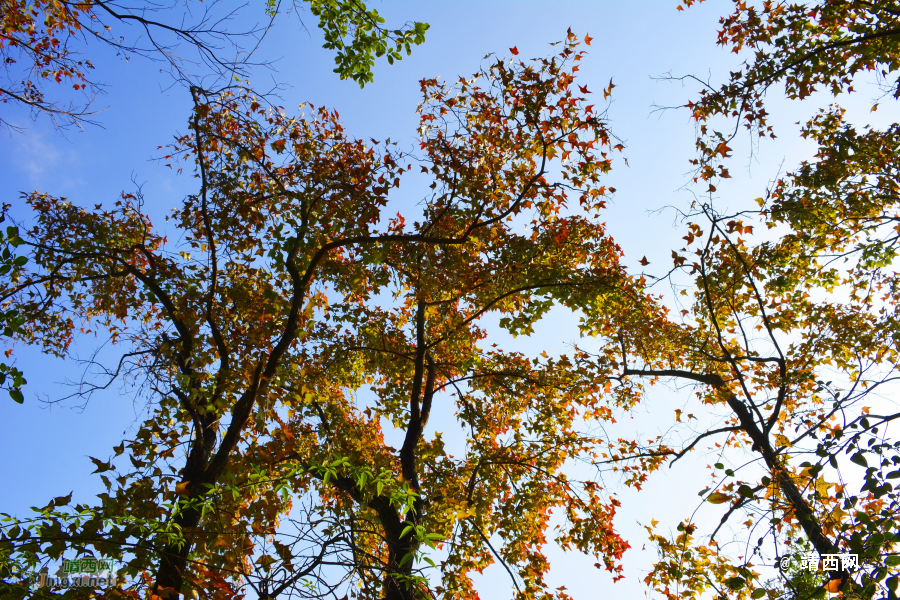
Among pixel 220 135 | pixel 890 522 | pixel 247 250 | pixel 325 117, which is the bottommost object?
pixel 890 522

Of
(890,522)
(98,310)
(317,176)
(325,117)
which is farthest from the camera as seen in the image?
(98,310)

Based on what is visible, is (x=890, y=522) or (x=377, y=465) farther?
(x=377, y=465)

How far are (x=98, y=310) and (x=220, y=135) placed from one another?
4001 millimetres

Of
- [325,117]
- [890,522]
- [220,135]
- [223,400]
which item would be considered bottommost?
[890,522]

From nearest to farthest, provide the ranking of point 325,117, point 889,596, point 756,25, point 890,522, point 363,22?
point 889,596
point 890,522
point 363,22
point 756,25
point 325,117

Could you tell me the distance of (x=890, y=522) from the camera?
8.80ft

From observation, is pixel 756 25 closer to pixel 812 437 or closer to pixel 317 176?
pixel 812 437

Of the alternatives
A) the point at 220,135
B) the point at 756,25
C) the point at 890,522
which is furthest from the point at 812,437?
the point at 220,135

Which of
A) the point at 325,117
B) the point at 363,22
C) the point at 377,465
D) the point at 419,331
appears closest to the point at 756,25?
the point at 363,22

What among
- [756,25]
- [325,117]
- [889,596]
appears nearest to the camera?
[889,596]

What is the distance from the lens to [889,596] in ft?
7.73

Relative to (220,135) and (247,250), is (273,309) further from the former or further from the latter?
(220,135)

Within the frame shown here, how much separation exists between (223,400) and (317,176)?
3.55m

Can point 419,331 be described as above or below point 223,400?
above
